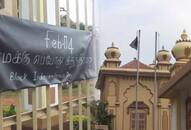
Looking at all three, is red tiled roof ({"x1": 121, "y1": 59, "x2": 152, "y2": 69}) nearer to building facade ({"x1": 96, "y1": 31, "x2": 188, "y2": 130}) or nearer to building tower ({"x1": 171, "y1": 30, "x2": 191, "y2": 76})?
building facade ({"x1": 96, "y1": 31, "x2": 188, "y2": 130})

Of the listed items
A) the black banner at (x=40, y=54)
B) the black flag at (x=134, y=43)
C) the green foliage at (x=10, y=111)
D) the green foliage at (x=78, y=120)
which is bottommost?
the green foliage at (x=78, y=120)

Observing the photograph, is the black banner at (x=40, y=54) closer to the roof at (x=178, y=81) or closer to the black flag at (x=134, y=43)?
the roof at (x=178, y=81)

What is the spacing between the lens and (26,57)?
976 centimetres

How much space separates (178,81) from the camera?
33.9 feet

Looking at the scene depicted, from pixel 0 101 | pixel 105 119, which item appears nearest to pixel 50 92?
pixel 0 101

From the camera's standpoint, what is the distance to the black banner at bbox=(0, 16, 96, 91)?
943 cm

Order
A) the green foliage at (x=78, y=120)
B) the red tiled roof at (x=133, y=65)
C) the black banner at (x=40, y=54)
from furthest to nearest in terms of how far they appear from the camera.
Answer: the red tiled roof at (x=133, y=65) < the green foliage at (x=78, y=120) < the black banner at (x=40, y=54)

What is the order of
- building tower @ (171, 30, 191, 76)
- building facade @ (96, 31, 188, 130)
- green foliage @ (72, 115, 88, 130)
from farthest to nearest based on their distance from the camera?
building facade @ (96, 31, 188, 130), building tower @ (171, 30, 191, 76), green foliage @ (72, 115, 88, 130)

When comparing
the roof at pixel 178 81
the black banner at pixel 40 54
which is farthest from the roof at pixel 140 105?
the black banner at pixel 40 54

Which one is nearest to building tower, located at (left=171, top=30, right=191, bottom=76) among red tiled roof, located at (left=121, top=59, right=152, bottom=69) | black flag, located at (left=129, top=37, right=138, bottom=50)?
black flag, located at (left=129, top=37, right=138, bottom=50)

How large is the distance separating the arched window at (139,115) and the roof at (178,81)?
39.6ft

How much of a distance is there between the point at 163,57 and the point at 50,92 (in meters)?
14.6

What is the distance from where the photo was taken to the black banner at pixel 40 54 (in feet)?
30.9

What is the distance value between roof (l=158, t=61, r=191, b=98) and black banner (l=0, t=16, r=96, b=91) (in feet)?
5.24
